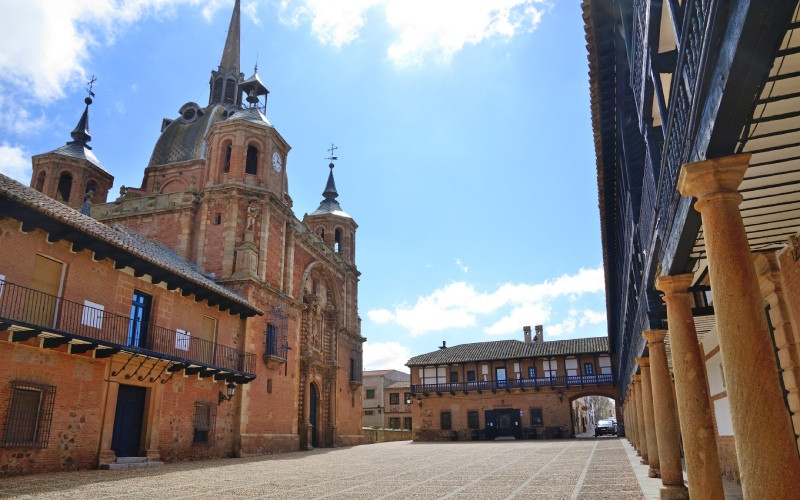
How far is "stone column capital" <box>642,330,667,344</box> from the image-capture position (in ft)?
30.1

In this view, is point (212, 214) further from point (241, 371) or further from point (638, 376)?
point (638, 376)

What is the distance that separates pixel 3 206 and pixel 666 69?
14.0 m

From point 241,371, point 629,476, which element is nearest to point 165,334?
point 241,371

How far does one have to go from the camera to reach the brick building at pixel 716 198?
329 cm

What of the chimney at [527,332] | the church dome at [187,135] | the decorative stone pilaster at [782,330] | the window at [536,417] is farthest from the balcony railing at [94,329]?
the chimney at [527,332]

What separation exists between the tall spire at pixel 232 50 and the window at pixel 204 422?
1073 inches

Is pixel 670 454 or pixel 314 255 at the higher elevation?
pixel 314 255

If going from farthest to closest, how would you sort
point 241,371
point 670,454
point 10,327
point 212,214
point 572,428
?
point 572,428
point 212,214
point 241,371
point 10,327
point 670,454

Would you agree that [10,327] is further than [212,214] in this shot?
No

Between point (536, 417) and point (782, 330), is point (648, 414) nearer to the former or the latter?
point (782, 330)

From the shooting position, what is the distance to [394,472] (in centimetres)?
1466

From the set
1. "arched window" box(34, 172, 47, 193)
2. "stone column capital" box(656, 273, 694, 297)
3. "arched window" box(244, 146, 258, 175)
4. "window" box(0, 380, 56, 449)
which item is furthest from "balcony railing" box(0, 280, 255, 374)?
"arched window" box(34, 172, 47, 193)

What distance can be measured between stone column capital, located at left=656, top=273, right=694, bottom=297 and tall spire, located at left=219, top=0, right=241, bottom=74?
38887 millimetres

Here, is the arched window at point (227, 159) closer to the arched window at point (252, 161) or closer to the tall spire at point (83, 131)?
the arched window at point (252, 161)
